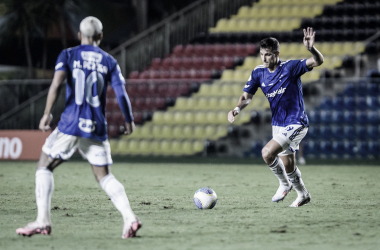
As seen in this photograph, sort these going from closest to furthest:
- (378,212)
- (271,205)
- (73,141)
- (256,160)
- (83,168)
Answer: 1. (73,141)
2. (378,212)
3. (271,205)
4. (83,168)
5. (256,160)

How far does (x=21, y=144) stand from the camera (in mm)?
15797

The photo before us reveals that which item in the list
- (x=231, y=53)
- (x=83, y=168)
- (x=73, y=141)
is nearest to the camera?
(x=73, y=141)

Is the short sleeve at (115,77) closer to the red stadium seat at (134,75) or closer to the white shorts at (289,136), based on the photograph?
the white shorts at (289,136)

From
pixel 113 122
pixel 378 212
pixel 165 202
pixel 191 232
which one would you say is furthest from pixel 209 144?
pixel 191 232

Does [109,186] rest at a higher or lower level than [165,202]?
higher

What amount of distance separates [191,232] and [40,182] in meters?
1.36

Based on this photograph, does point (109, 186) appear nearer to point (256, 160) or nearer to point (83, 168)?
point (83, 168)

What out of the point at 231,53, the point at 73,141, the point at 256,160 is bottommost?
the point at 256,160

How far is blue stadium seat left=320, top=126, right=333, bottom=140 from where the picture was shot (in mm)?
15883

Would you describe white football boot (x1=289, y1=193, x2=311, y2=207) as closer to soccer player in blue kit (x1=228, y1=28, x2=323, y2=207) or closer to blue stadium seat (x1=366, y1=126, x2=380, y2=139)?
soccer player in blue kit (x1=228, y1=28, x2=323, y2=207)

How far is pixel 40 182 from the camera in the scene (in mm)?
5016

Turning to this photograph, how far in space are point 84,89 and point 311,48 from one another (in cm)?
263

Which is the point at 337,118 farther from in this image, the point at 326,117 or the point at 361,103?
the point at 361,103

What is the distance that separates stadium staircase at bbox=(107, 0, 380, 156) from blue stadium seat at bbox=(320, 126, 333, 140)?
0.42 m
